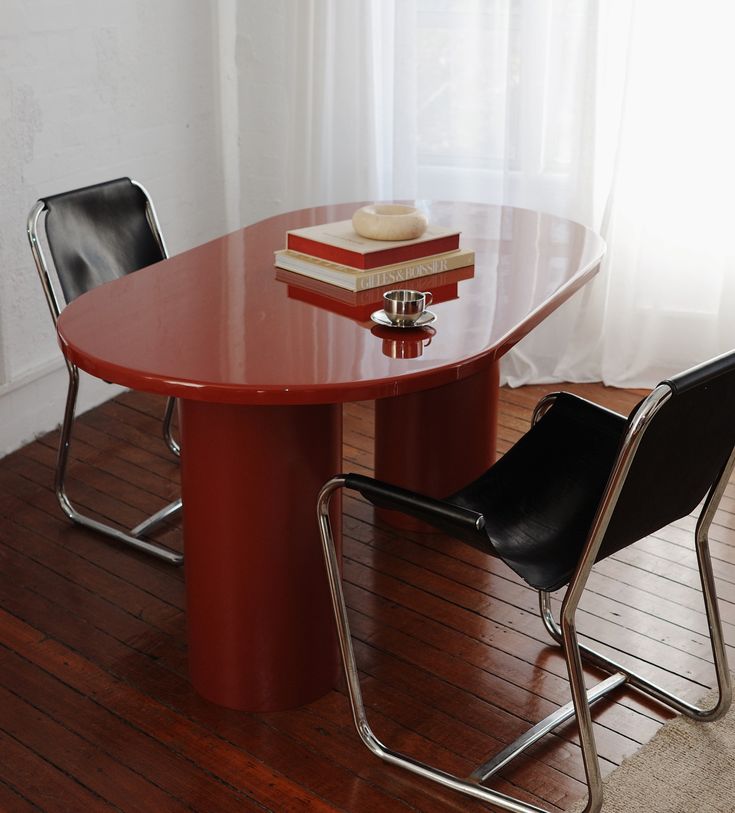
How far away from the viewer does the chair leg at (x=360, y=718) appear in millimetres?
1896

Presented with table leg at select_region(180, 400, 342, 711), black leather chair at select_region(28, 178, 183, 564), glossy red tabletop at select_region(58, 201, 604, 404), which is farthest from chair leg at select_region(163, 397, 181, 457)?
table leg at select_region(180, 400, 342, 711)

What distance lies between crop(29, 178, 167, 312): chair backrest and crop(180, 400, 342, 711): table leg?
0.81m

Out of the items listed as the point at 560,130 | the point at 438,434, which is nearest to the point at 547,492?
the point at 438,434

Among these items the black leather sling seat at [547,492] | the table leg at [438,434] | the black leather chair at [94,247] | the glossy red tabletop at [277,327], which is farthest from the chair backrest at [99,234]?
the black leather sling seat at [547,492]

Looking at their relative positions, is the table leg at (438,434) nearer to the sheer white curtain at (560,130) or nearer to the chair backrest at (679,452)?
the chair backrest at (679,452)

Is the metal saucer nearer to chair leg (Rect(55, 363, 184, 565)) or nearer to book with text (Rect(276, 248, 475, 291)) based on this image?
book with text (Rect(276, 248, 475, 291))

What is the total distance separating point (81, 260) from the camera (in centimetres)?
274

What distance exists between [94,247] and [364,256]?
0.88 m

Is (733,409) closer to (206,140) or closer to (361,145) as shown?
(361,145)

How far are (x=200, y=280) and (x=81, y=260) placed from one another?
0.56 meters

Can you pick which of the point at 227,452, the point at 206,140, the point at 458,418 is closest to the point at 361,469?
the point at 458,418

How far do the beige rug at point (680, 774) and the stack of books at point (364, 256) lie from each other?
1017 mm

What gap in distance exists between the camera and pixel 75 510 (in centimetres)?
294

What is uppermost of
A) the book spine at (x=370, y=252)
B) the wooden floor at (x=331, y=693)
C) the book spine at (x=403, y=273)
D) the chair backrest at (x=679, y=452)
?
the book spine at (x=370, y=252)
